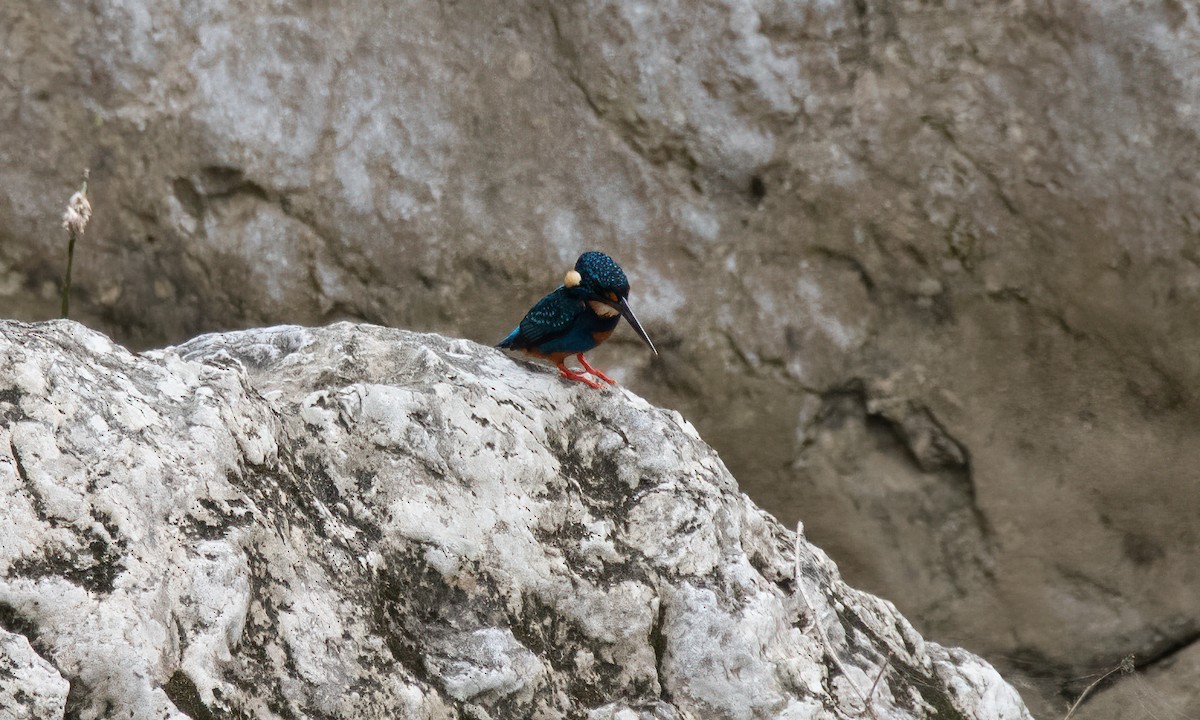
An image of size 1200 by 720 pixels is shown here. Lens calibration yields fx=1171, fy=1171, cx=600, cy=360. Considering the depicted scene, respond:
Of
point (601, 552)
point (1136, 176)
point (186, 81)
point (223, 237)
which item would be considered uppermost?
point (1136, 176)

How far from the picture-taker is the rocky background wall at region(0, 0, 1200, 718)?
5465mm

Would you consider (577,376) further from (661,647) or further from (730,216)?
(730,216)

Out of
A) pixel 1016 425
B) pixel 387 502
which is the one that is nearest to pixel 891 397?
pixel 1016 425

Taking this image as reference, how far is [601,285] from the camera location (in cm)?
362

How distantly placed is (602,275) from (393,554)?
1.25 m

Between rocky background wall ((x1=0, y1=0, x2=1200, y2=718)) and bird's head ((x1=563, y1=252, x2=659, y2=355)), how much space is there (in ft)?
6.48

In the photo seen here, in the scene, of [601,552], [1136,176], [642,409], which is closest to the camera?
[601,552]

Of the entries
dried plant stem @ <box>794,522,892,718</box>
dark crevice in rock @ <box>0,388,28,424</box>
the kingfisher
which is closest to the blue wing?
the kingfisher

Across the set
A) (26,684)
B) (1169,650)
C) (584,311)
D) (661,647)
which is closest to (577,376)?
(584,311)

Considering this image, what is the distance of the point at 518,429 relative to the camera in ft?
10.2

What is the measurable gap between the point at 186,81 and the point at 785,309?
3.06 metres

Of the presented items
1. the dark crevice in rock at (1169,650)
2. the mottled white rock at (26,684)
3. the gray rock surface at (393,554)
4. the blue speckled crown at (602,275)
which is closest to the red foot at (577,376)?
the gray rock surface at (393,554)

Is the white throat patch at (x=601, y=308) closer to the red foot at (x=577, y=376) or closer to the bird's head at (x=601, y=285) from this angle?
the bird's head at (x=601, y=285)

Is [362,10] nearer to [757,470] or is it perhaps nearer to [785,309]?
[785,309]
